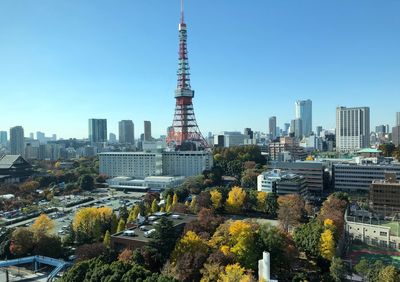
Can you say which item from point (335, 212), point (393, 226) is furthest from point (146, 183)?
point (393, 226)

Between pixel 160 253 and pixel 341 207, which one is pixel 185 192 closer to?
pixel 341 207

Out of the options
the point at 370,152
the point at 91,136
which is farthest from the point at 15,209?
the point at 91,136

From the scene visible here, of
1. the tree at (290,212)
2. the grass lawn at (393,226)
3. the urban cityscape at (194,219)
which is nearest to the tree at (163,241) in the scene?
the urban cityscape at (194,219)

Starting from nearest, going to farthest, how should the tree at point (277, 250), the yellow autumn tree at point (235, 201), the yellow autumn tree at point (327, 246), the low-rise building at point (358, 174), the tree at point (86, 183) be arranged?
the tree at point (277, 250) → the yellow autumn tree at point (327, 246) → the yellow autumn tree at point (235, 201) → the low-rise building at point (358, 174) → the tree at point (86, 183)

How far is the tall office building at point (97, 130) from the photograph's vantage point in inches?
4493

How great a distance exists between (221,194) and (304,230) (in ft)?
31.7

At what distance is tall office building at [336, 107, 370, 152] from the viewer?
7344cm

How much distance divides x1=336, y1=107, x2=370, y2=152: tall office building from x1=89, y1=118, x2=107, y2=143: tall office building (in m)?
75.1

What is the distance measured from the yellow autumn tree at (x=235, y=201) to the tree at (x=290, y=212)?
2921 mm

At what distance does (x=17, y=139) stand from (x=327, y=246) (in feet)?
268

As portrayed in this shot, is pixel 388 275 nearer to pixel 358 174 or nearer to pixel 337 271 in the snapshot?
pixel 337 271

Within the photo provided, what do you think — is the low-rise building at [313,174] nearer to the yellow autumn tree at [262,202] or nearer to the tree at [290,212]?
the yellow autumn tree at [262,202]

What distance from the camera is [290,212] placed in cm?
2144

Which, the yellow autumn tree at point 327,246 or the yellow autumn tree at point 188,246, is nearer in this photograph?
the yellow autumn tree at point 188,246
